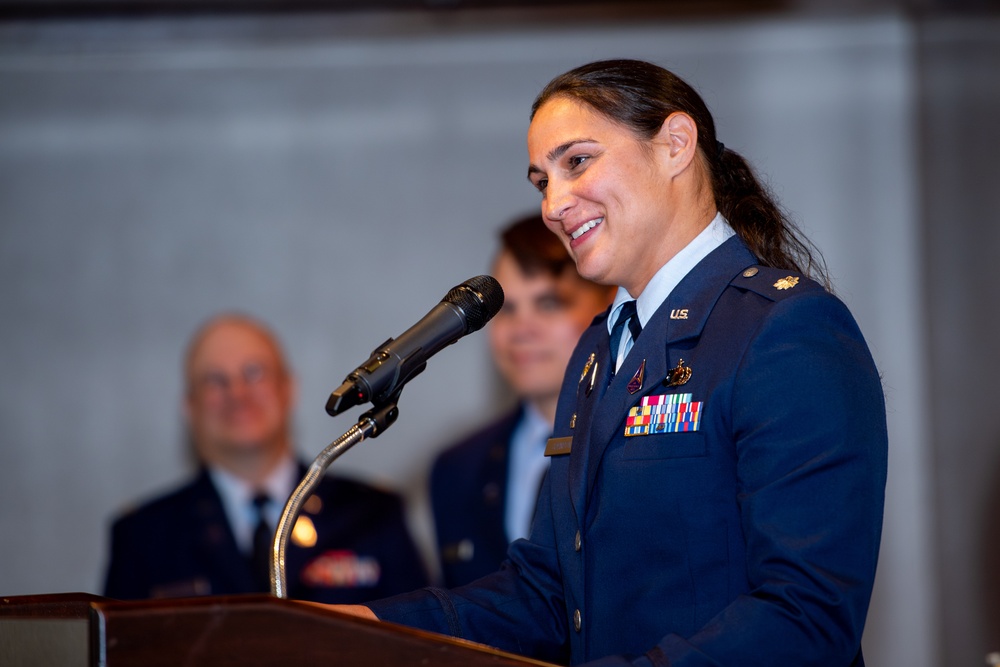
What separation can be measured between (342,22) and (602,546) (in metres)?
2.98

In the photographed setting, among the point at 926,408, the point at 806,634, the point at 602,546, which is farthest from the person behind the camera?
the point at 926,408

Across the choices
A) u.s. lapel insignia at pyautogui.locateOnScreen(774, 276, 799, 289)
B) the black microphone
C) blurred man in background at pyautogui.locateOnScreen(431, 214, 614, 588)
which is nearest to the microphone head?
the black microphone

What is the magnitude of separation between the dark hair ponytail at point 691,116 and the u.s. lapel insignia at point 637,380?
0.77 feet

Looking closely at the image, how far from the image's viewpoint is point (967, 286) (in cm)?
348

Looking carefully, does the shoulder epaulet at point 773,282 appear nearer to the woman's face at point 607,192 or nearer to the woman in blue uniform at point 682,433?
the woman in blue uniform at point 682,433

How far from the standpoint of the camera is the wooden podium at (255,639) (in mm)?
1176

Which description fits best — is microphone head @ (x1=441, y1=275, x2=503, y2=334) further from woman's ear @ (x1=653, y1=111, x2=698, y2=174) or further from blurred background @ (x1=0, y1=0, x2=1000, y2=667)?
blurred background @ (x1=0, y1=0, x2=1000, y2=667)

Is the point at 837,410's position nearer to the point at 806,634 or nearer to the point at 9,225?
the point at 806,634

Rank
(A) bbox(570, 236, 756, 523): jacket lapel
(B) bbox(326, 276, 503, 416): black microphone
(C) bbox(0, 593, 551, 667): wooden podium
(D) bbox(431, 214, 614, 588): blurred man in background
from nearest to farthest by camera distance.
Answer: (C) bbox(0, 593, 551, 667): wooden podium
(B) bbox(326, 276, 503, 416): black microphone
(A) bbox(570, 236, 756, 523): jacket lapel
(D) bbox(431, 214, 614, 588): blurred man in background

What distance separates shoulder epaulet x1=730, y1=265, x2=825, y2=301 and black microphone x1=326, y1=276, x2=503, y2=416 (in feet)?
1.08

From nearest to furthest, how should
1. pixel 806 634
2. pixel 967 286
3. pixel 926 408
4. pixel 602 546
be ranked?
pixel 806 634 < pixel 602 546 < pixel 967 286 < pixel 926 408

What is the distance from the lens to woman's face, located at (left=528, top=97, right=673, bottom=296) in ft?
5.54

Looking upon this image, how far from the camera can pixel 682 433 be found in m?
1.48

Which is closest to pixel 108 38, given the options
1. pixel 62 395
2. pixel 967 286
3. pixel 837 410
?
pixel 62 395
